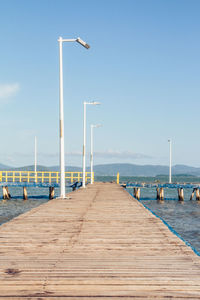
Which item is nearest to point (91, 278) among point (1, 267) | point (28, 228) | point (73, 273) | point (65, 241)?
point (73, 273)

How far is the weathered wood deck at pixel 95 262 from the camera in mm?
4379

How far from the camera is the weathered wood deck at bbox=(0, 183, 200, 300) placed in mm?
4379

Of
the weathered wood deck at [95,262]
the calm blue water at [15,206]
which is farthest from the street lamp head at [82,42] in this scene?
the calm blue water at [15,206]

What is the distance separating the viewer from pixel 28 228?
9.48 metres

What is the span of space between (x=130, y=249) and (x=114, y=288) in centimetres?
256

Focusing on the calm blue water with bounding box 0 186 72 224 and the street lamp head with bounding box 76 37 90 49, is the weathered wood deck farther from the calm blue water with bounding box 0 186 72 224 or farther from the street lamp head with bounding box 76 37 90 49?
the calm blue water with bounding box 0 186 72 224

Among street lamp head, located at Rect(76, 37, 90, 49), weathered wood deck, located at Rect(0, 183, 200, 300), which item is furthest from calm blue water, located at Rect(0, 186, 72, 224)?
weathered wood deck, located at Rect(0, 183, 200, 300)

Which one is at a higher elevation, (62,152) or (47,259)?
(62,152)

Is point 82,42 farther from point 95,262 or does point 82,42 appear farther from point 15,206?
point 15,206

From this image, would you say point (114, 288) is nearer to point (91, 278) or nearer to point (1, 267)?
point (91, 278)

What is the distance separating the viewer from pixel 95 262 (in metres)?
5.84

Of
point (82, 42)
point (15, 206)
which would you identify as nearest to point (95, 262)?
point (82, 42)

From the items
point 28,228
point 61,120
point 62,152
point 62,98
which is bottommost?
point 28,228

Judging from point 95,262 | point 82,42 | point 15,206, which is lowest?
point 15,206
